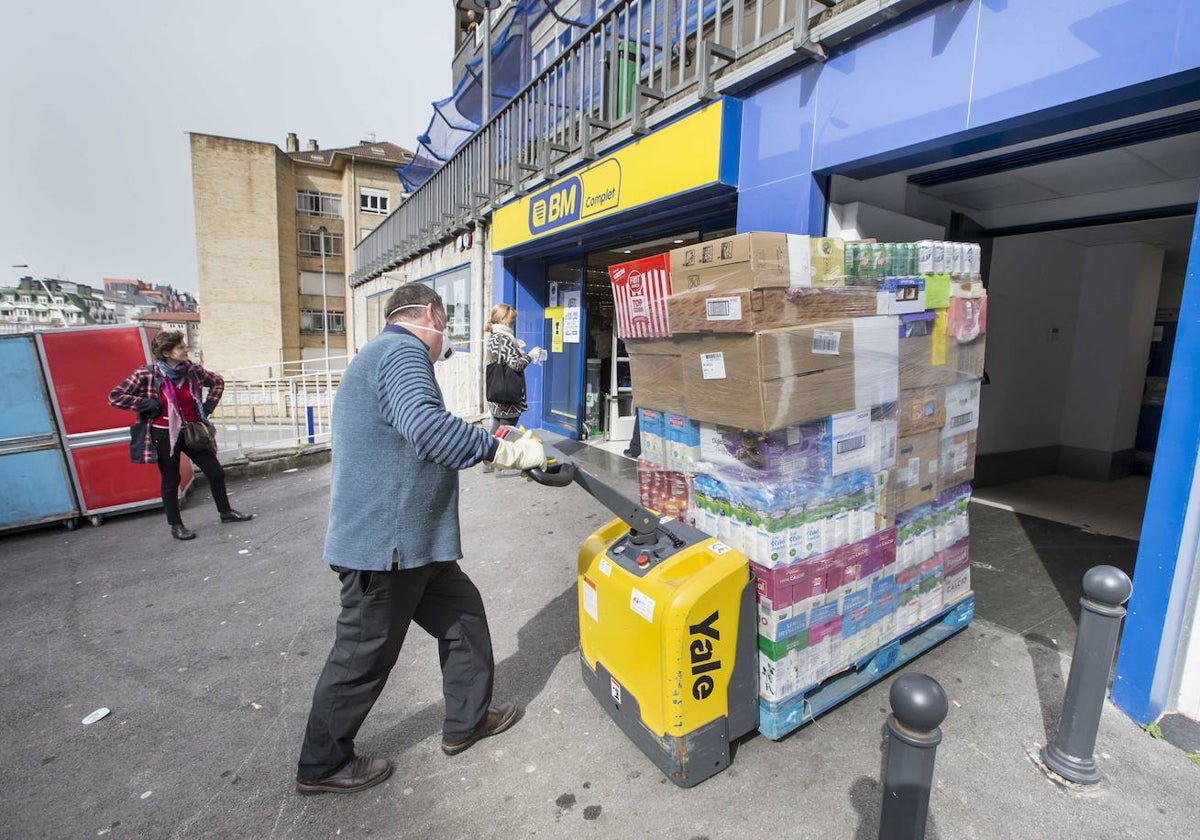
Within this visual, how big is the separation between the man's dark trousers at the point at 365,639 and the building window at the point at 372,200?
3875 centimetres

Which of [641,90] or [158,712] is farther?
[641,90]

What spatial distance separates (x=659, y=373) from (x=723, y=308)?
61 centimetres

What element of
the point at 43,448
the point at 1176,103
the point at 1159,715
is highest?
the point at 1176,103

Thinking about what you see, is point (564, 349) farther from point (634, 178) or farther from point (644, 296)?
point (644, 296)

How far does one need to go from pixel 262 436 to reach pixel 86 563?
18.6 ft

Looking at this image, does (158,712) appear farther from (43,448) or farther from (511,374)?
(43,448)

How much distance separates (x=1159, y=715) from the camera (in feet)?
8.18

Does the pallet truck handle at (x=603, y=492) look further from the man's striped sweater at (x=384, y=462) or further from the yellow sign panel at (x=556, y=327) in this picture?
the yellow sign panel at (x=556, y=327)

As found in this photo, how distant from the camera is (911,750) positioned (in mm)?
1404

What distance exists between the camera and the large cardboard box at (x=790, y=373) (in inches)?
86.8

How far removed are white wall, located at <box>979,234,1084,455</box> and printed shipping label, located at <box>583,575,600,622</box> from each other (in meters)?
5.58

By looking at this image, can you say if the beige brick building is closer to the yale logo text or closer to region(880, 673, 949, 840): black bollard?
the yale logo text

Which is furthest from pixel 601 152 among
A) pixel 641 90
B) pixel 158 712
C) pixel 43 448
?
pixel 43 448

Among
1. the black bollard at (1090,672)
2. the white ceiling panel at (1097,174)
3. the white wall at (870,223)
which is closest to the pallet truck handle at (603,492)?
the black bollard at (1090,672)
